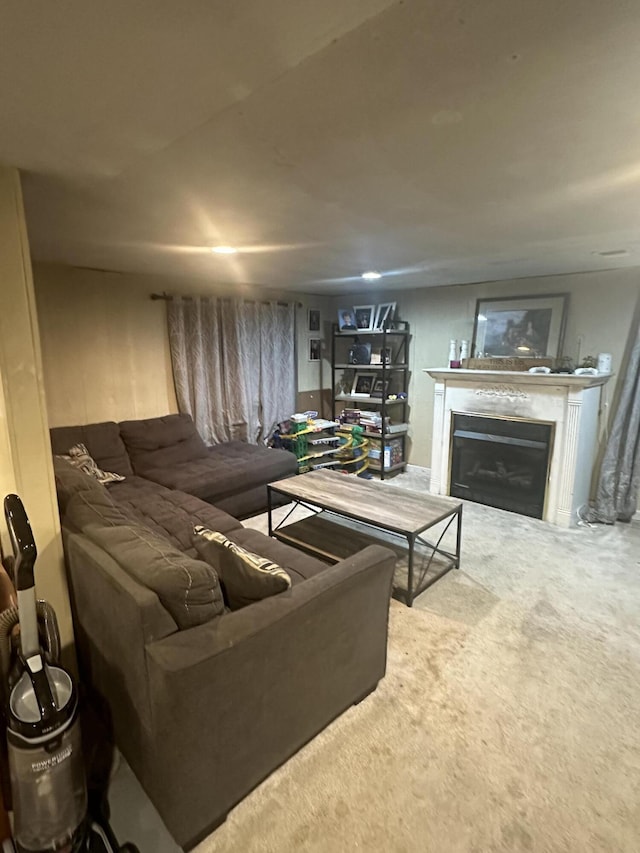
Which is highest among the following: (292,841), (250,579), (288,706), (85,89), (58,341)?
(85,89)

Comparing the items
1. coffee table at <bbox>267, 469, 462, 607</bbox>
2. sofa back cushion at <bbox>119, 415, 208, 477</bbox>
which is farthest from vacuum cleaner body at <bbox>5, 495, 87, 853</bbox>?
sofa back cushion at <bbox>119, 415, 208, 477</bbox>

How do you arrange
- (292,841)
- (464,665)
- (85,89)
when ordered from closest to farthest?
1. (85,89)
2. (292,841)
3. (464,665)

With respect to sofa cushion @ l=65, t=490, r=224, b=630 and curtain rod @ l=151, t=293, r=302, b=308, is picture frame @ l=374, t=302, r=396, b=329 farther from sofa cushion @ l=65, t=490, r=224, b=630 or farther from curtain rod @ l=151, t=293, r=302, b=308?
sofa cushion @ l=65, t=490, r=224, b=630

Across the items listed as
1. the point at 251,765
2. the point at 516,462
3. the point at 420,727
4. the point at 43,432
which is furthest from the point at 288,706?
the point at 516,462

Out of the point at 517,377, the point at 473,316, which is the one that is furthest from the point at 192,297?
the point at 517,377

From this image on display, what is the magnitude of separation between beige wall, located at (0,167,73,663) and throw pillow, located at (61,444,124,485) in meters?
1.63

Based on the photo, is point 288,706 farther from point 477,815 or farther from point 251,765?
point 477,815

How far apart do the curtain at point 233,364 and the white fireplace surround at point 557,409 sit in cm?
192

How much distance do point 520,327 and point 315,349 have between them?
2420 mm

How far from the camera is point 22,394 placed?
162 centimetres

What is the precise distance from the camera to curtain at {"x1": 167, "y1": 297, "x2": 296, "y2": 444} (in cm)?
432

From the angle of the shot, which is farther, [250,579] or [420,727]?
[420,727]

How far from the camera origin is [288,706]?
5.20 ft

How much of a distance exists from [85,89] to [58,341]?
303 cm
